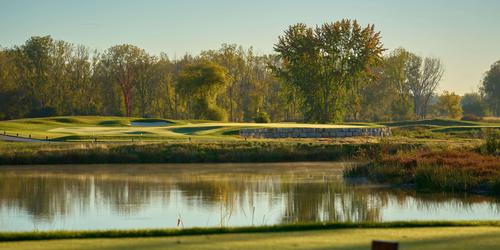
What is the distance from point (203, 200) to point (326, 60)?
6069 cm

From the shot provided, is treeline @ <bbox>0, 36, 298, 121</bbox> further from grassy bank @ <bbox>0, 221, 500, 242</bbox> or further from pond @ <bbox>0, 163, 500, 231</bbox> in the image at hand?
grassy bank @ <bbox>0, 221, 500, 242</bbox>

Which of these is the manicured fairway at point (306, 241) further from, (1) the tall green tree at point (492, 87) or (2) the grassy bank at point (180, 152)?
(1) the tall green tree at point (492, 87)

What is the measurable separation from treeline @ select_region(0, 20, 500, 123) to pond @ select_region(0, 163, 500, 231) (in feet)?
150

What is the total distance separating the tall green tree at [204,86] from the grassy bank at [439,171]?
199ft

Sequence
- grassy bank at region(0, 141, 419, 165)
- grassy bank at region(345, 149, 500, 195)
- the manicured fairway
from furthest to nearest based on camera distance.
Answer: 1. grassy bank at region(0, 141, 419, 165)
2. grassy bank at region(345, 149, 500, 195)
3. the manicured fairway

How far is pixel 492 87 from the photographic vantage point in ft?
465

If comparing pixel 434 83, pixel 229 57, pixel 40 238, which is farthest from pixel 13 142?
pixel 434 83

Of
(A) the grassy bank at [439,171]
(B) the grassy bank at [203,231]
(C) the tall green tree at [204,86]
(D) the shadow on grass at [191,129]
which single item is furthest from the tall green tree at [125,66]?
(B) the grassy bank at [203,231]

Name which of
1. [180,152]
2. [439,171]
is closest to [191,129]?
[180,152]

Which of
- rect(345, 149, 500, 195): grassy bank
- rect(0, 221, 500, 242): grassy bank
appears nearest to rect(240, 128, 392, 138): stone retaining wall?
rect(345, 149, 500, 195): grassy bank

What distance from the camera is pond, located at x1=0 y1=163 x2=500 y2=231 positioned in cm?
2220

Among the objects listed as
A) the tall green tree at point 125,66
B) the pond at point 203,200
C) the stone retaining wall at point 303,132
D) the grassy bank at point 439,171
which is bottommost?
the pond at point 203,200

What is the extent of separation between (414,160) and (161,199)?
38.1ft

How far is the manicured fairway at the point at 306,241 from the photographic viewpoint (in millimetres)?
13664
